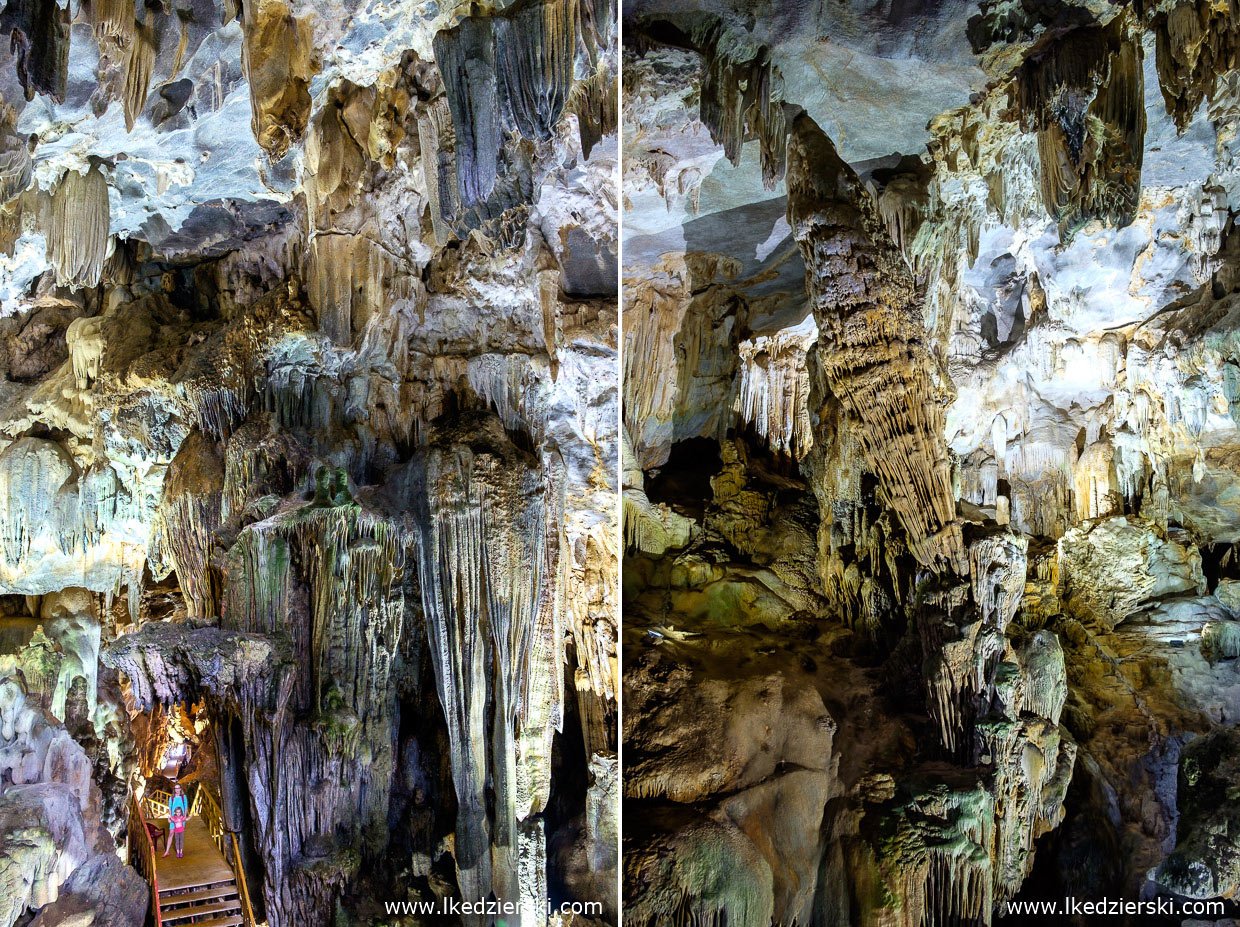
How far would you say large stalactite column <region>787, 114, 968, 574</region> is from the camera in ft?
10.5

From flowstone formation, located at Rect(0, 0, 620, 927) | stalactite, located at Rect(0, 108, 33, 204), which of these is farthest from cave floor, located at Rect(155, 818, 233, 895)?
stalactite, located at Rect(0, 108, 33, 204)

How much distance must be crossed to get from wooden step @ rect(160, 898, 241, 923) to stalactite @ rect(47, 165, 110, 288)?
3063mm

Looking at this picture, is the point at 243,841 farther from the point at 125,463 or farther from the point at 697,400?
the point at 697,400

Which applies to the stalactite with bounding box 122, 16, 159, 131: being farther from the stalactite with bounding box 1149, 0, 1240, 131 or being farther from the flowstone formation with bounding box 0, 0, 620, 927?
the stalactite with bounding box 1149, 0, 1240, 131

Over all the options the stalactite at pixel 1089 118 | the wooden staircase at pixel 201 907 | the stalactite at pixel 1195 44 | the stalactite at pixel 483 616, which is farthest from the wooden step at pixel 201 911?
the stalactite at pixel 1195 44

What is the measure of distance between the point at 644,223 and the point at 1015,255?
3.58 meters

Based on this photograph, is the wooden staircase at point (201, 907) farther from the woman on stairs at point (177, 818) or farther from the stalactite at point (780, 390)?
the stalactite at point (780, 390)

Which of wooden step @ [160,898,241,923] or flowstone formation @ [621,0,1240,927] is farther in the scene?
wooden step @ [160,898,241,923]

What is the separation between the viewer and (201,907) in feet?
12.3

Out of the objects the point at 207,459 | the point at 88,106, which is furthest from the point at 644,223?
the point at 207,459

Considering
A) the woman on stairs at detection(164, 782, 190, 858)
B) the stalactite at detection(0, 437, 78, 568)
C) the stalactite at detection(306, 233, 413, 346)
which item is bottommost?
the woman on stairs at detection(164, 782, 190, 858)

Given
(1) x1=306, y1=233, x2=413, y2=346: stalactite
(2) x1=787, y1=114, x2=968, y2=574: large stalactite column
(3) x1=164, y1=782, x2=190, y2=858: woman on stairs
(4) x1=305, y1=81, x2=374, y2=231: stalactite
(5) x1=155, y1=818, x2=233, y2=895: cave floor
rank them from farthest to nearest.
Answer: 1. (1) x1=306, y1=233, x2=413, y2=346: stalactite
2. (3) x1=164, y1=782, x2=190, y2=858: woman on stairs
3. (4) x1=305, y1=81, x2=374, y2=231: stalactite
4. (5) x1=155, y1=818, x2=233, y2=895: cave floor
5. (2) x1=787, y1=114, x2=968, y2=574: large stalactite column

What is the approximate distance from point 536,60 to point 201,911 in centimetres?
357

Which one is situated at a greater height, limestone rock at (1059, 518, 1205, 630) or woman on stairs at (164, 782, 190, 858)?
limestone rock at (1059, 518, 1205, 630)
